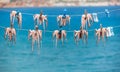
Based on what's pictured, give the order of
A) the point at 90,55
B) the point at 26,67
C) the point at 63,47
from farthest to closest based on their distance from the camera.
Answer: the point at 63,47 → the point at 90,55 → the point at 26,67

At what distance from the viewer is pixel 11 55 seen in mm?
80938

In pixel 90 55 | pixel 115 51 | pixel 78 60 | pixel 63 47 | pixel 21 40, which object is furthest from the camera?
pixel 21 40

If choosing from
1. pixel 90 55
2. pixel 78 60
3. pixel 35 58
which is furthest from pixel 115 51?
pixel 35 58

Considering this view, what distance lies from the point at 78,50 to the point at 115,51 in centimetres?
844

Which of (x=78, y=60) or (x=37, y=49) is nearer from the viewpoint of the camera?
(x=78, y=60)

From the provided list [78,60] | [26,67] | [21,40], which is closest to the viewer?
[26,67]

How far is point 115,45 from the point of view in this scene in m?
96.8

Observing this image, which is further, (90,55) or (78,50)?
(78,50)

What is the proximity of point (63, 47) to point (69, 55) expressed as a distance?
11.8 meters

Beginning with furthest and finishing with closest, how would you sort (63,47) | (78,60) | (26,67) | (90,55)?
(63,47) < (90,55) < (78,60) < (26,67)

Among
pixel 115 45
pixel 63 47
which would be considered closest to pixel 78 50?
pixel 63 47

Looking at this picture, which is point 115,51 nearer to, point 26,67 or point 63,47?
point 63,47

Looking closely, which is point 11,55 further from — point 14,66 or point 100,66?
point 100,66

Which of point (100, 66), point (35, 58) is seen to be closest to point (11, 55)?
point (35, 58)
